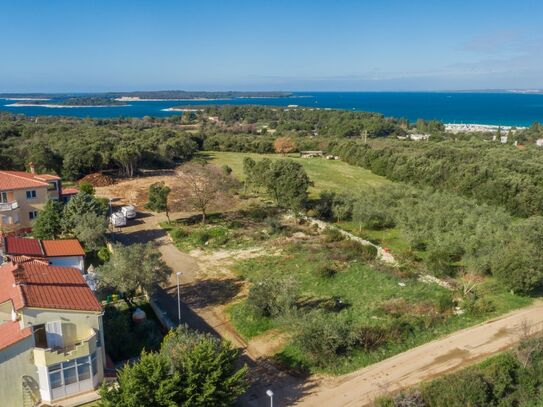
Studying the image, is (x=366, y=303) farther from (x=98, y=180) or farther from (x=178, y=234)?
(x=98, y=180)

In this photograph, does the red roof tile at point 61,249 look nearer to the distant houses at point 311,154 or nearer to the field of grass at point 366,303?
the field of grass at point 366,303

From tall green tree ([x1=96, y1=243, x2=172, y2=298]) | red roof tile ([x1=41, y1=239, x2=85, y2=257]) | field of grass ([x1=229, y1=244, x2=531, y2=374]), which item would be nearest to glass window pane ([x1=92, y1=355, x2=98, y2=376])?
tall green tree ([x1=96, y1=243, x2=172, y2=298])

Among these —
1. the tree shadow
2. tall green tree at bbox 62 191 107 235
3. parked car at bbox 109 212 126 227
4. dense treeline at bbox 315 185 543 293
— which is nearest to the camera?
the tree shadow

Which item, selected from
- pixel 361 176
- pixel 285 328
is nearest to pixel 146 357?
pixel 285 328

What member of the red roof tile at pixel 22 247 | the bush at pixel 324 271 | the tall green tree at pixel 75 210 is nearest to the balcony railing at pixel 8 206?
the tall green tree at pixel 75 210

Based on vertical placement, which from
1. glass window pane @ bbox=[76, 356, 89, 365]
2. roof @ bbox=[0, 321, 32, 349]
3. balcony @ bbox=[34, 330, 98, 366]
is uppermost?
roof @ bbox=[0, 321, 32, 349]

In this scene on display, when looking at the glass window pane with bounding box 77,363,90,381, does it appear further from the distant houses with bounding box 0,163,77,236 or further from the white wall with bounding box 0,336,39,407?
the distant houses with bounding box 0,163,77,236
